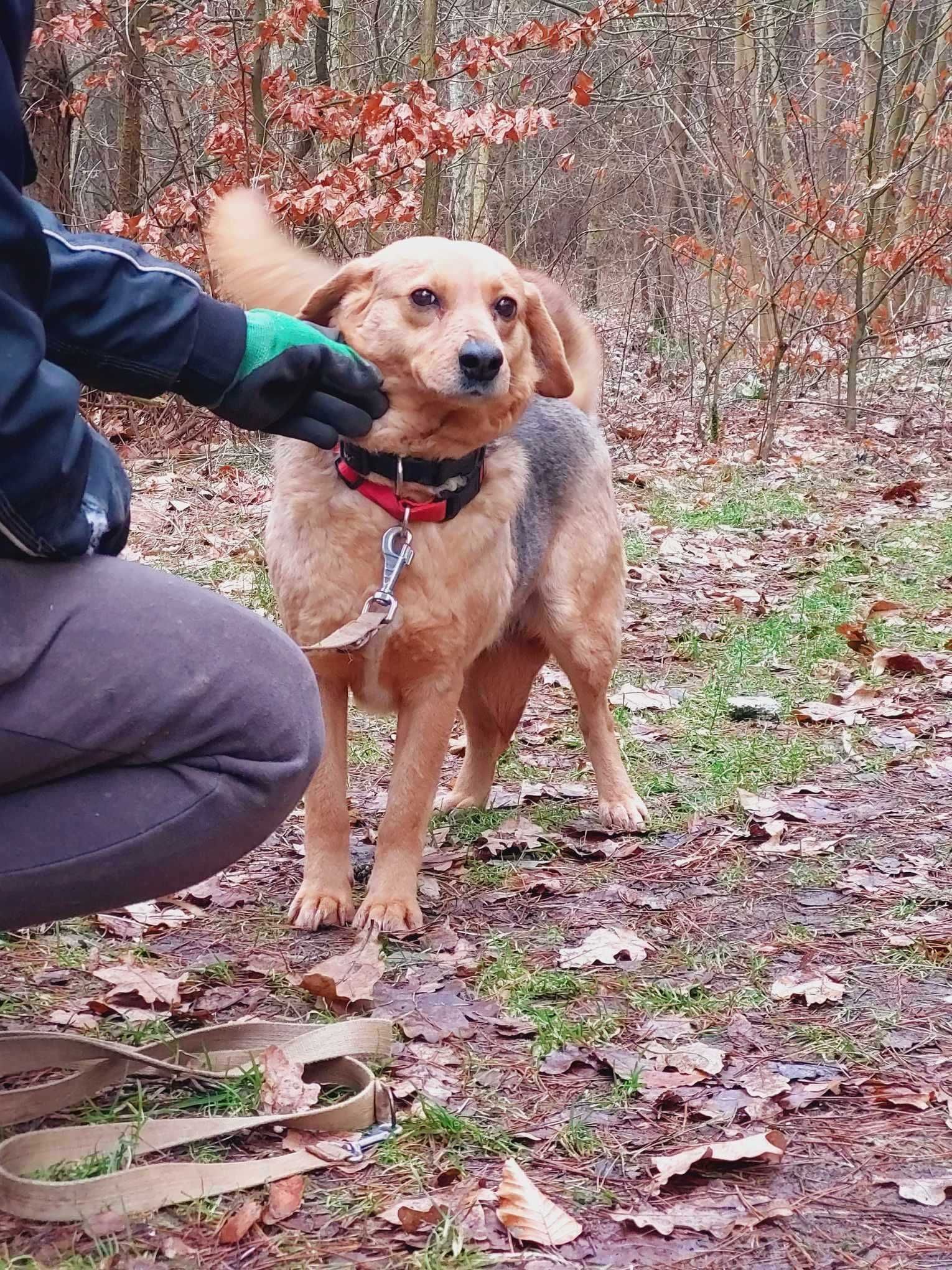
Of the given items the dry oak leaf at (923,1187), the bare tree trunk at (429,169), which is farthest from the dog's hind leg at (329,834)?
the bare tree trunk at (429,169)

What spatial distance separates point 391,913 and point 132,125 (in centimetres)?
762

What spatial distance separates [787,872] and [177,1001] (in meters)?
1.62

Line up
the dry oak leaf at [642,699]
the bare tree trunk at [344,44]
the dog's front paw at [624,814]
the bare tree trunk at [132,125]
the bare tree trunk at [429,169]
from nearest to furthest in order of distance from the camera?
the dog's front paw at [624,814], the dry oak leaf at [642,699], the bare tree trunk at [132,125], the bare tree trunk at [429,169], the bare tree trunk at [344,44]

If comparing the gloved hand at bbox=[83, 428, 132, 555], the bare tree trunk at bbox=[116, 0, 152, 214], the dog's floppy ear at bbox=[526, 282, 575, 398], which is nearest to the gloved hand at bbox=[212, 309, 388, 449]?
the gloved hand at bbox=[83, 428, 132, 555]

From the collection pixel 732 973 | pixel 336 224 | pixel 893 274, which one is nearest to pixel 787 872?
pixel 732 973

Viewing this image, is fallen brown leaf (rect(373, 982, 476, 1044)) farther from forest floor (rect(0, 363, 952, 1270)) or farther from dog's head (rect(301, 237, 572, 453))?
dog's head (rect(301, 237, 572, 453))

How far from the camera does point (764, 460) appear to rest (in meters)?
10.5

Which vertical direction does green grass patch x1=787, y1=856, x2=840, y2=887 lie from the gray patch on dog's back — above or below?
below

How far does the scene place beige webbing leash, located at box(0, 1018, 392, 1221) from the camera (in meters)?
1.84

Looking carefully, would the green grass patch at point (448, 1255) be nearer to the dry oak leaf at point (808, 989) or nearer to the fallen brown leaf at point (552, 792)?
Result: the dry oak leaf at point (808, 989)

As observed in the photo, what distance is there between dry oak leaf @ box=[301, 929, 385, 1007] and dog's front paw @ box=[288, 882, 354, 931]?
171 millimetres

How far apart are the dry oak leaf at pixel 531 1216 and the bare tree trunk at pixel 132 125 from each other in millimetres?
8270

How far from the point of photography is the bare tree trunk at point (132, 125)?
8.59 m

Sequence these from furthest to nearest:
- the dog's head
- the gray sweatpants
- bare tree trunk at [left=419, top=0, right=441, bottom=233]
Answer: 1. bare tree trunk at [left=419, top=0, right=441, bottom=233]
2. the dog's head
3. the gray sweatpants
